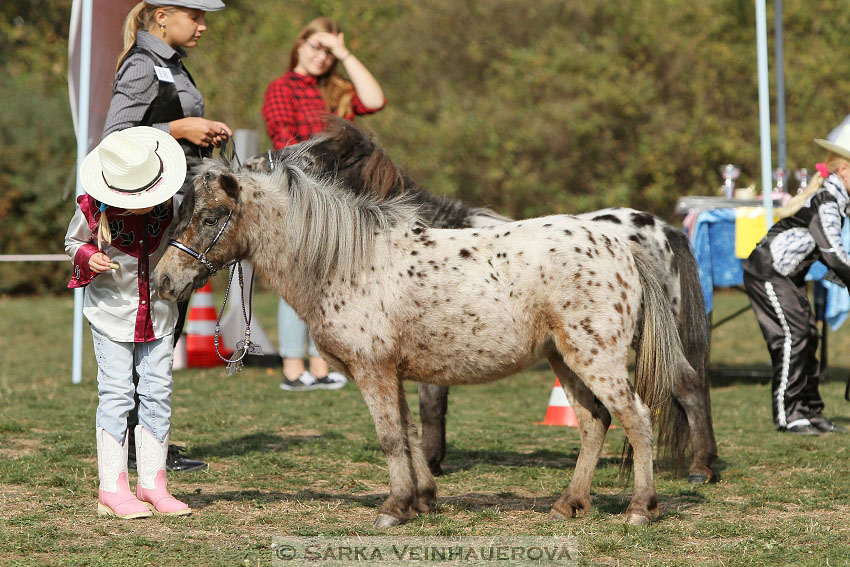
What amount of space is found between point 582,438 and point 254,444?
8.76 ft

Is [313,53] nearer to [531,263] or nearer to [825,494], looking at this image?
[531,263]

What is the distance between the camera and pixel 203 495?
5.52 metres

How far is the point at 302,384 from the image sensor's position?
9500 mm

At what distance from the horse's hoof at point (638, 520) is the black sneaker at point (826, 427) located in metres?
3.21

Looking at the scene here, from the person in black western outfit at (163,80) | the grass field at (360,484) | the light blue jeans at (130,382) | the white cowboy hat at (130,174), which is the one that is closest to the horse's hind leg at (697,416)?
the grass field at (360,484)

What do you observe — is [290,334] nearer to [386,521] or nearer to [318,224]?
[318,224]

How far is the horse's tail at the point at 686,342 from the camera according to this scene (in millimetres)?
6113

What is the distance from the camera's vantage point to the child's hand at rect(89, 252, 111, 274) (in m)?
4.73

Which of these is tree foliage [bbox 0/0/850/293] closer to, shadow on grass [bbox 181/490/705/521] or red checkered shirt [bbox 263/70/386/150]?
red checkered shirt [bbox 263/70/386/150]

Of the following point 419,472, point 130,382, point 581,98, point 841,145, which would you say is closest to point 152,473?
point 130,382

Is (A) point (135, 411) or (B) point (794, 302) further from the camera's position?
(B) point (794, 302)

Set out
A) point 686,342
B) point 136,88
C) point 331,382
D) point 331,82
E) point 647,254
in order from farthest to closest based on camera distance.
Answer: point 331,382
point 331,82
point 686,342
point 647,254
point 136,88

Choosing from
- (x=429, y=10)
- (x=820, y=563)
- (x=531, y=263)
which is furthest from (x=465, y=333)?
(x=429, y=10)

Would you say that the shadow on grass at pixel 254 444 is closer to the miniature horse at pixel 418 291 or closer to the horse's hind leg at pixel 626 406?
the miniature horse at pixel 418 291
